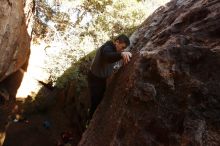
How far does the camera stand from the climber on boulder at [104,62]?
598cm

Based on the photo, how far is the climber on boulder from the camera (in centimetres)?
598

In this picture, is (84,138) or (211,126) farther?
(84,138)

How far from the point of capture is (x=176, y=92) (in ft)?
15.3

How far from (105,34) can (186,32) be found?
753 centimetres

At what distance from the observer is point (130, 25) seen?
1289 centimetres

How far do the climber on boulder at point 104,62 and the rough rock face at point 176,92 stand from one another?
412mm

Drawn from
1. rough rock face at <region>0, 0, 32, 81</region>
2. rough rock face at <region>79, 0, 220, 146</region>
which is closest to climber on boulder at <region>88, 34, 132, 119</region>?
rough rock face at <region>79, 0, 220, 146</region>

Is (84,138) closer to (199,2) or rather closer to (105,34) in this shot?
(199,2)

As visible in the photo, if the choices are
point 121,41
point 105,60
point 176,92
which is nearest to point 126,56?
point 121,41

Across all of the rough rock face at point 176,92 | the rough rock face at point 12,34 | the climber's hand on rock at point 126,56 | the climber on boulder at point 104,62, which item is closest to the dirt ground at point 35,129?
the rough rock face at point 12,34

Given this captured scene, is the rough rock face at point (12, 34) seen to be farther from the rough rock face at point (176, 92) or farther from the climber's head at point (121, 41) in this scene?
the rough rock face at point (176, 92)

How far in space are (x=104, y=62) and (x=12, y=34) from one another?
5417 mm

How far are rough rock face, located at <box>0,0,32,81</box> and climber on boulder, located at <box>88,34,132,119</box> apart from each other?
404 cm

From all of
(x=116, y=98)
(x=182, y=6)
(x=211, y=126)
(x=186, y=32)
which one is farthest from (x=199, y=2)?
(x=211, y=126)
